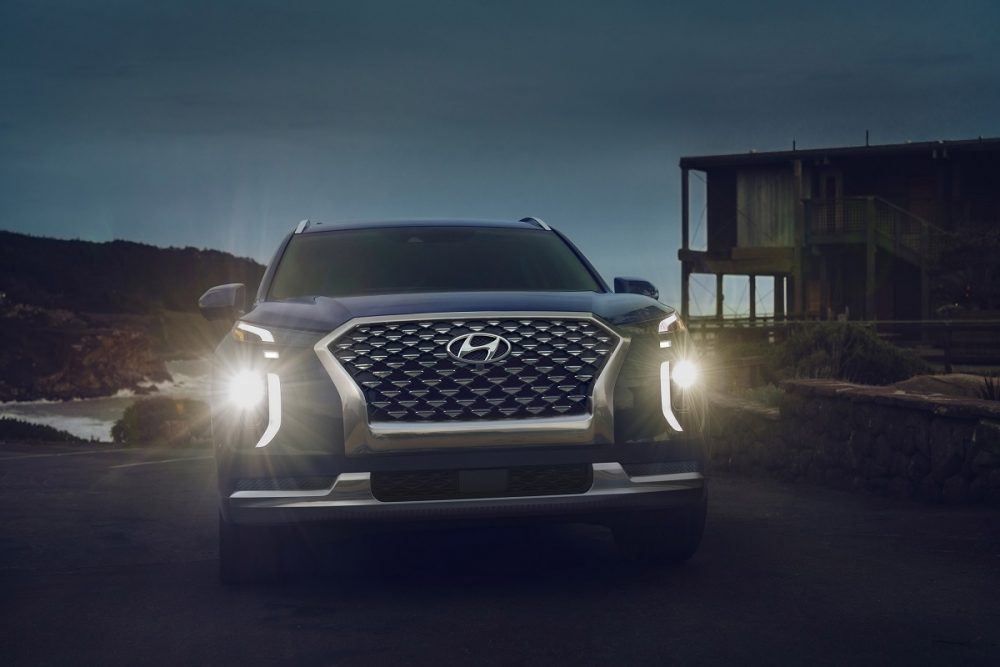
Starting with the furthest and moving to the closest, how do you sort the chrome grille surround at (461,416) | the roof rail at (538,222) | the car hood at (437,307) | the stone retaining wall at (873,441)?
the stone retaining wall at (873,441) < the roof rail at (538,222) < the car hood at (437,307) < the chrome grille surround at (461,416)

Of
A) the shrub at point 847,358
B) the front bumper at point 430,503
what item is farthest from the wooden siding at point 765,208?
the front bumper at point 430,503

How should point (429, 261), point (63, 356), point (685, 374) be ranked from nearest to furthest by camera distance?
point (685, 374) < point (429, 261) < point (63, 356)

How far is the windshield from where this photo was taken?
7402 millimetres

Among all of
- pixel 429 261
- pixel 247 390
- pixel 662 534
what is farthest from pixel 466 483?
pixel 429 261

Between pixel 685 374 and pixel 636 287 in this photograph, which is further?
pixel 636 287

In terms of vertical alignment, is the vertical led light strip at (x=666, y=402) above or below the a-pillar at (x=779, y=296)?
below

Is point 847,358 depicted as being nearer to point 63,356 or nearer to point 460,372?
point 460,372

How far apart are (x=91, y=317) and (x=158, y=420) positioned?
5548 centimetres

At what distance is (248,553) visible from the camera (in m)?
6.14

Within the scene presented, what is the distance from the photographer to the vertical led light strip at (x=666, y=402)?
5.87m

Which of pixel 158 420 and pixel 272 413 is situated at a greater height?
pixel 272 413

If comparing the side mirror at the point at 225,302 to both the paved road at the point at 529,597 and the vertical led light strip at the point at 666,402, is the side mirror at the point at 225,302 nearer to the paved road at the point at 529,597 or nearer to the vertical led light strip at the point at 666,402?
the paved road at the point at 529,597

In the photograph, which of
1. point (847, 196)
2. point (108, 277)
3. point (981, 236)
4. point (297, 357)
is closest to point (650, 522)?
point (297, 357)

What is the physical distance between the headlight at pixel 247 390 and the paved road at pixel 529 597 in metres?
0.93
